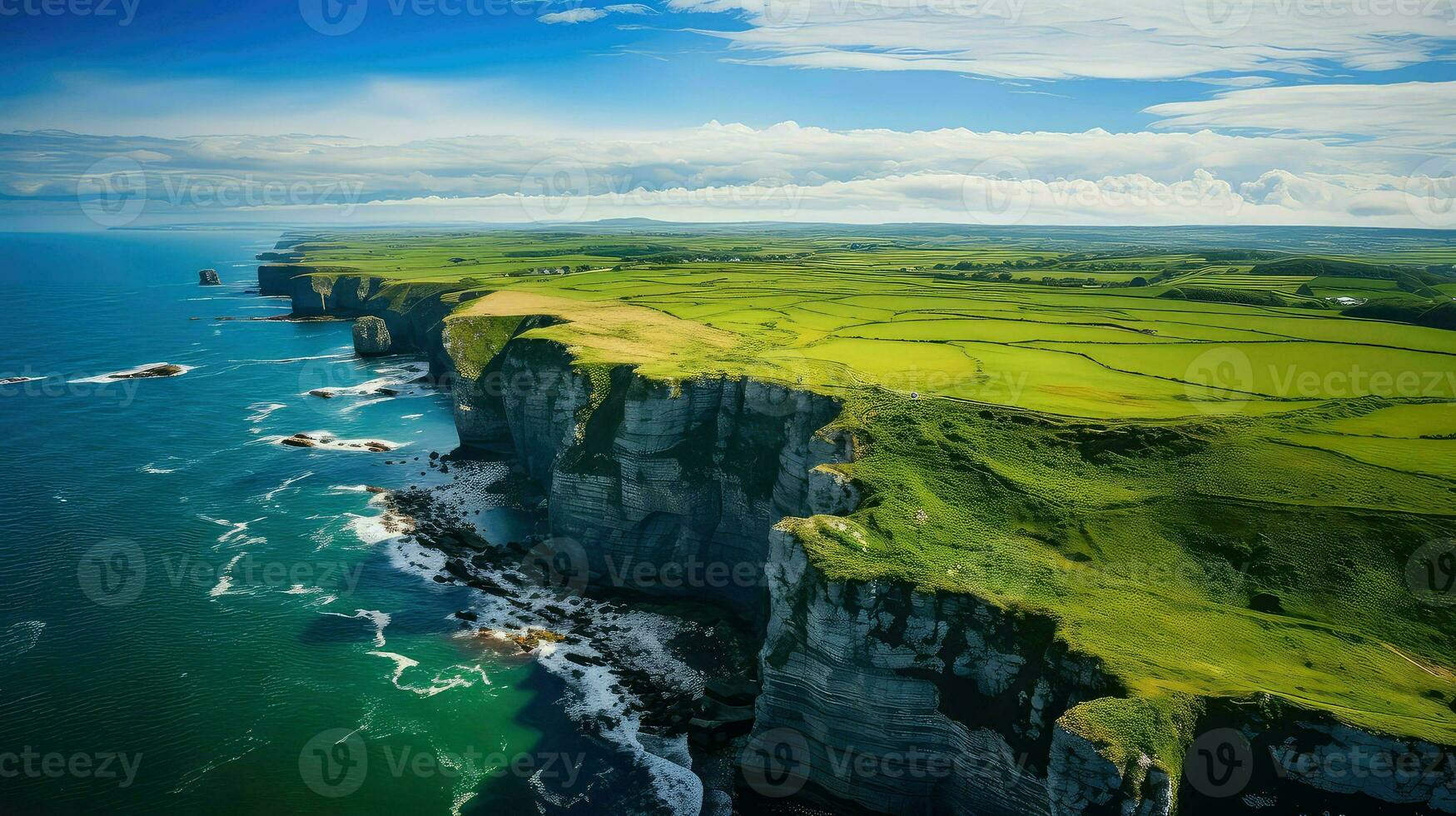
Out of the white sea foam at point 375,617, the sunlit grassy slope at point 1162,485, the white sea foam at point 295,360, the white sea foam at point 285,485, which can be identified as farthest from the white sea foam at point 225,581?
the white sea foam at point 295,360

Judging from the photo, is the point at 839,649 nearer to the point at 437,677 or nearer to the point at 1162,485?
the point at 1162,485

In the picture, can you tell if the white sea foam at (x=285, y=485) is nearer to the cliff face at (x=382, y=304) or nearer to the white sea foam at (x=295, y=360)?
the cliff face at (x=382, y=304)

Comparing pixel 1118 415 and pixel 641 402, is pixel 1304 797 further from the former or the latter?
pixel 641 402

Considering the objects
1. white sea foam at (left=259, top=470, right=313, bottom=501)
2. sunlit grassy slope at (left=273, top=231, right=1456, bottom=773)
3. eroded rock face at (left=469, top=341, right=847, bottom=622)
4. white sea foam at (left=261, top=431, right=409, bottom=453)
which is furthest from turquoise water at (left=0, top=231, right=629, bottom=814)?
sunlit grassy slope at (left=273, top=231, right=1456, bottom=773)

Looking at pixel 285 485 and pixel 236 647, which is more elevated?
pixel 285 485

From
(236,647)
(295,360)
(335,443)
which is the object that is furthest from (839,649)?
(295,360)

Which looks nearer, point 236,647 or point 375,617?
point 236,647
